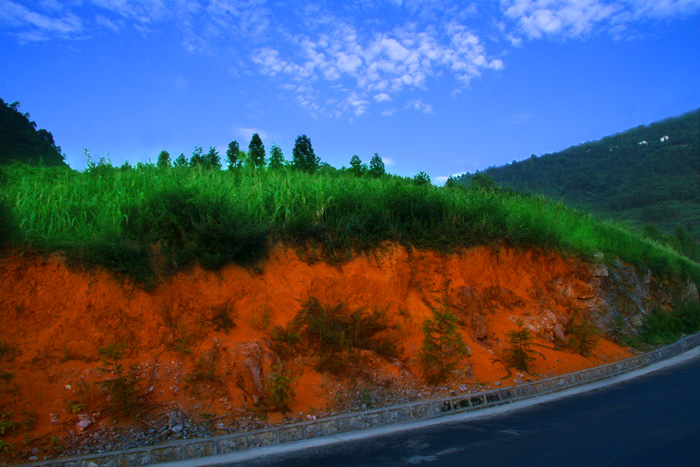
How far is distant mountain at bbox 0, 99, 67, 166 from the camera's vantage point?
2297 centimetres

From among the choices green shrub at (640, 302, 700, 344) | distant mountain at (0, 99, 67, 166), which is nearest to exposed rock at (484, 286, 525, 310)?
green shrub at (640, 302, 700, 344)

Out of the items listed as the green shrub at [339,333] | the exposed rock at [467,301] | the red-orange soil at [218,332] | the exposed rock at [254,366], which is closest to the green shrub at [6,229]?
the red-orange soil at [218,332]

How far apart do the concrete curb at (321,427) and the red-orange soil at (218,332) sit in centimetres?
43

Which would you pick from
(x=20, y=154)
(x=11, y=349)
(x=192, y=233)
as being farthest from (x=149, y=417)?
(x=20, y=154)

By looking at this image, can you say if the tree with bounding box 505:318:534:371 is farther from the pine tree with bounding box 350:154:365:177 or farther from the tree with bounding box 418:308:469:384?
Result: the pine tree with bounding box 350:154:365:177

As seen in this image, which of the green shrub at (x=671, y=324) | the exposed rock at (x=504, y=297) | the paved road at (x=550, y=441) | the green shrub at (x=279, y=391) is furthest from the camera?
the green shrub at (x=671, y=324)

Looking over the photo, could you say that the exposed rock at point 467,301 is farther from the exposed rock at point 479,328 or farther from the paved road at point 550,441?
the paved road at point 550,441

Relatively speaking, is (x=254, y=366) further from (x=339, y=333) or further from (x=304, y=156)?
(x=304, y=156)

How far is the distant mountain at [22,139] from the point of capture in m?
23.0

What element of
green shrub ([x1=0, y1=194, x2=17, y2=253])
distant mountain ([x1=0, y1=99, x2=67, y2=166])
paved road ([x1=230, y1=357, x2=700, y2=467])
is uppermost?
distant mountain ([x1=0, y1=99, x2=67, y2=166])

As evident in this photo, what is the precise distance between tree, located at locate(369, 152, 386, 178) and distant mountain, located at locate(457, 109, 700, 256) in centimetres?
5292

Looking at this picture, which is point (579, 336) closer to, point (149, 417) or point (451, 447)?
point (451, 447)

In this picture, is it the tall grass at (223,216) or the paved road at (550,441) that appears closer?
the paved road at (550,441)

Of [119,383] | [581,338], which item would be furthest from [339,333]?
[581,338]
